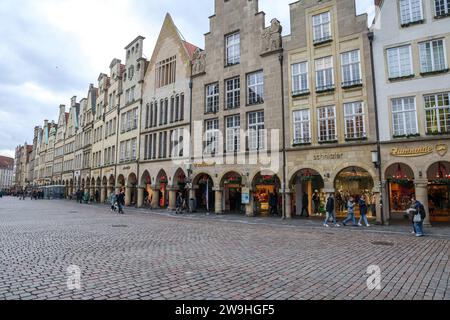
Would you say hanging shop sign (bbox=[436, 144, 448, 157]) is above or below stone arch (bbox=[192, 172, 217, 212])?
above

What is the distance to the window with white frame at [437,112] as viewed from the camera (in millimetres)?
18016

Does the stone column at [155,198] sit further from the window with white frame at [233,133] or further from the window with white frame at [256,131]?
the window with white frame at [256,131]

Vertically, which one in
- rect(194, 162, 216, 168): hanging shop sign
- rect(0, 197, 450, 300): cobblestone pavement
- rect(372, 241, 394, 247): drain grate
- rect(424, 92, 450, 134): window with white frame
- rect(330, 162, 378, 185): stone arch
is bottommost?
rect(372, 241, 394, 247): drain grate

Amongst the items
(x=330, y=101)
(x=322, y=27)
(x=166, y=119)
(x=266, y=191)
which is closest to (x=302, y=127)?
(x=330, y=101)

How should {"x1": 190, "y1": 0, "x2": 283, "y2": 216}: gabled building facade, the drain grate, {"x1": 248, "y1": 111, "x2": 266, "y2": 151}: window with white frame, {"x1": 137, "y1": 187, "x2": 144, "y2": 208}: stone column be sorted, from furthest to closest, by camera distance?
1. {"x1": 137, "y1": 187, "x2": 144, "y2": 208}: stone column
2. {"x1": 248, "y1": 111, "x2": 266, "y2": 151}: window with white frame
3. {"x1": 190, "y1": 0, "x2": 283, "y2": 216}: gabled building facade
4. the drain grate

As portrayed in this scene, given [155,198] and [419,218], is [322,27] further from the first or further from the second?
[155,198]

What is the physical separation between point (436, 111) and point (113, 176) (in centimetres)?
3778

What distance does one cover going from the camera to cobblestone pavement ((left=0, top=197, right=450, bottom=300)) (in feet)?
19.6

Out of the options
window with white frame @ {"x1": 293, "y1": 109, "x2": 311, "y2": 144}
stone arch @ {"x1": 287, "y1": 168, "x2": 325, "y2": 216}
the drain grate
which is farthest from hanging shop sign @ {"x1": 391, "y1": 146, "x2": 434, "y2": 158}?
the drain grate

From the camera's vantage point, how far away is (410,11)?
64.4 ft

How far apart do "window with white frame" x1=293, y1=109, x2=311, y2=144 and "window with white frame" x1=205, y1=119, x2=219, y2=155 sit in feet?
25.5

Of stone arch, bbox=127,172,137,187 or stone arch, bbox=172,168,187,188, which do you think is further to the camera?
stone arch, bbox=127,172,137,187

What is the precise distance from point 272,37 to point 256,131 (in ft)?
25.4

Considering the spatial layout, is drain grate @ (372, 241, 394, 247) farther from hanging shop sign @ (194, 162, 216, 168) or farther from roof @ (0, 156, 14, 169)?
roof @ (0, 156, 14, 169)
